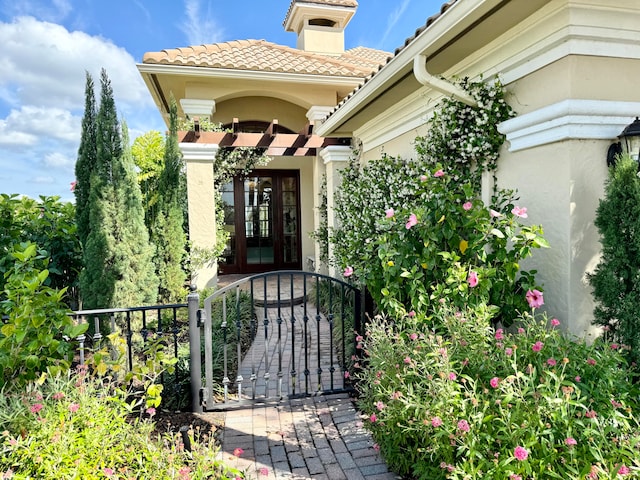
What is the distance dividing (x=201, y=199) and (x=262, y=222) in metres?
3.52

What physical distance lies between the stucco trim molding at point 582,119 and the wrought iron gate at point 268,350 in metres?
2.12

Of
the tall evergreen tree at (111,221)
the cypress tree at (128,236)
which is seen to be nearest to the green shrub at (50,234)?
the tall evergreen tree at (111,221)

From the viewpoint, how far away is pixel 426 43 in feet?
11.9

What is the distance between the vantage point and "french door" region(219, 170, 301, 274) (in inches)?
423

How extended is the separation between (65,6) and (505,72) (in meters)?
5.42

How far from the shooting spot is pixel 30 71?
6.50 m

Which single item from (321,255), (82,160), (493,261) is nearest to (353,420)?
(493,261)

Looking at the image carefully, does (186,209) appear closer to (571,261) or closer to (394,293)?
(394,293)

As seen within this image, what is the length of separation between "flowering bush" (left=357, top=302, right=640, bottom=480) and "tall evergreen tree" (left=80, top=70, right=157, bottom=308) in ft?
10.3

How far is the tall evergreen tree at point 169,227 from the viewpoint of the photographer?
253 inches

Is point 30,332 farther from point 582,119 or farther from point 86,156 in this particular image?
point 582,119

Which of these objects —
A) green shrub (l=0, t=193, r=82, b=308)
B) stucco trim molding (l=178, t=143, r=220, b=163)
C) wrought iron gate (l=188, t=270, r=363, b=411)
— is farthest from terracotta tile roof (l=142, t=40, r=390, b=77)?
wrought iron gate (l=188, t=270, r=363, b=411)

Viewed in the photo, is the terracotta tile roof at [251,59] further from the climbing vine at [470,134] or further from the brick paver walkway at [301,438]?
the brick paver walkway at [301,438]

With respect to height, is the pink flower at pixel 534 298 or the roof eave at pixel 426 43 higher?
the roof eave at pixel 426 43
